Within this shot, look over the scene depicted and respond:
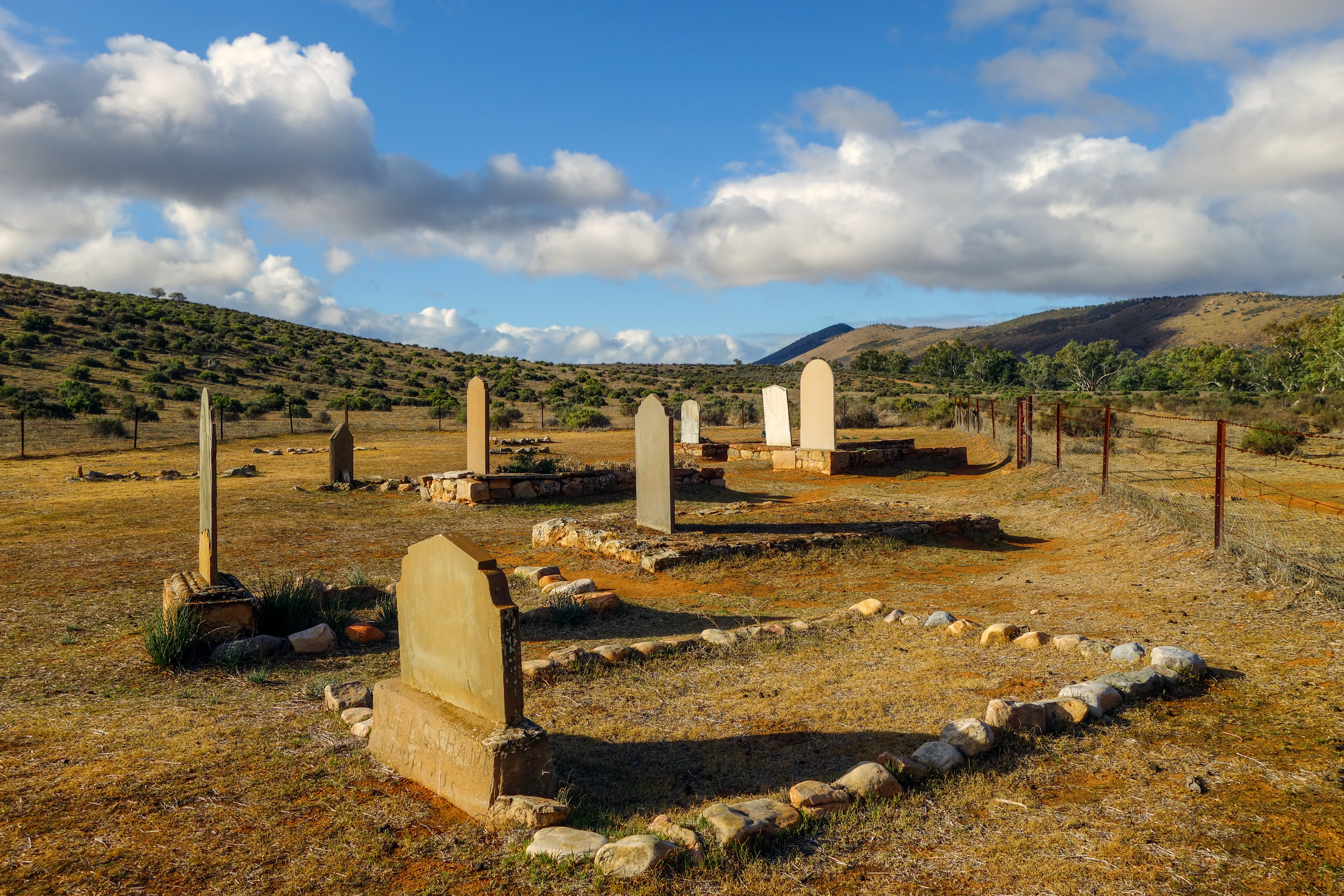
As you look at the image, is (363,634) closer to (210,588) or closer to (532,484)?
(210,588)

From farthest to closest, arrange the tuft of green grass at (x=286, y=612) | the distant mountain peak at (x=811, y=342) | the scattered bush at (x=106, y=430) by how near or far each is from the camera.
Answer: the distant mountain peak at (x=811, y=342)
the scattered bush at (x=106, y=430)
the tuft of green grass at (x=286, y=612)

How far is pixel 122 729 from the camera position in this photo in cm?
450

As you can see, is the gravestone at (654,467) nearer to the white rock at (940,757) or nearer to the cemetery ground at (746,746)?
the cemetery ground at (746,746)

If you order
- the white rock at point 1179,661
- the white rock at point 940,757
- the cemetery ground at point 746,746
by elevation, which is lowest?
the cemetery ground at point 746,746

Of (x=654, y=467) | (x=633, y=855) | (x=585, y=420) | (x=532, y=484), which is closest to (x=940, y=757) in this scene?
(x=633, y=855)

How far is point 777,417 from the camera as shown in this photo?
70.8 ft

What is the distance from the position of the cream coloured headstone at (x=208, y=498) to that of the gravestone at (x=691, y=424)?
15.7 metres

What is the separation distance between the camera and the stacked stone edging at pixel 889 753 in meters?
3.24

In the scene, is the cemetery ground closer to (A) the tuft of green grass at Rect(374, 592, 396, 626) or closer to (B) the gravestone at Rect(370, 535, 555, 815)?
(B) the gravestone at Rect(370, 535, 555, 815)

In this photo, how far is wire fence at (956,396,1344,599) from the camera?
812 cm

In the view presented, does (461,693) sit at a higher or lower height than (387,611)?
higher

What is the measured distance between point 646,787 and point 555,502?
11333 mm

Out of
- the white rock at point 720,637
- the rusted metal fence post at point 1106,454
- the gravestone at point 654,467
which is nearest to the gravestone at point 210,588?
the white rock at point 720,637

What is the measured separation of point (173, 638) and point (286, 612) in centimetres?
97
